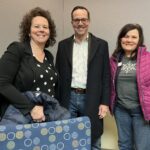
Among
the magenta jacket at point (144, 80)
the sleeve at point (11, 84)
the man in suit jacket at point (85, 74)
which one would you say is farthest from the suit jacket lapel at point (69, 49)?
the sleeve at point (11, 84)

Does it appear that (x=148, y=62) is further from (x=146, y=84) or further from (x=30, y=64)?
Answer: (x=30, y=64)

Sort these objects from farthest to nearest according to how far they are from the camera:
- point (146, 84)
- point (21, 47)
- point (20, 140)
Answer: point (146, 84) < point (21, 47) < point (20, 140)

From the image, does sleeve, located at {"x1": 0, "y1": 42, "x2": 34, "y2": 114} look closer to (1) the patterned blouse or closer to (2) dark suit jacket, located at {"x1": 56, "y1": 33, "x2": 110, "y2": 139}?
(1) the patterned blouse

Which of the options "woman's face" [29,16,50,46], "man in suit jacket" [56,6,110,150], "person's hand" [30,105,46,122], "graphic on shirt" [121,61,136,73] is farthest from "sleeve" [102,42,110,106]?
"person's hand" [30,105,46,122]

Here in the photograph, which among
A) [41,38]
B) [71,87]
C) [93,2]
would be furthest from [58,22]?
[41,38]

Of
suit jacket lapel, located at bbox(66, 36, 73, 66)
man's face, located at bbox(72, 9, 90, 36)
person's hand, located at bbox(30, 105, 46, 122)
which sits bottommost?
person's hand, located at bbox(30, 105, 46, 122)

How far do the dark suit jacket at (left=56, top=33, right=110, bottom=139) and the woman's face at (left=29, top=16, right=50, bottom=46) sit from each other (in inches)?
17.6

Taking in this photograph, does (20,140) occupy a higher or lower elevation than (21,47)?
lower

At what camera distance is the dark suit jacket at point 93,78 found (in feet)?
6.95

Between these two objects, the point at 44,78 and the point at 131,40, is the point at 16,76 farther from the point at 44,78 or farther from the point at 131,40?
the point at 131,40

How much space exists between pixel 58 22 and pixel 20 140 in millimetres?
1778

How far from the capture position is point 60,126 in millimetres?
1352

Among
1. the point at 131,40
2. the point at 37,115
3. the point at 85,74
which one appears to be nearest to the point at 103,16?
the point at 131,40

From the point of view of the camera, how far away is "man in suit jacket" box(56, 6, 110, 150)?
6.97 feet
